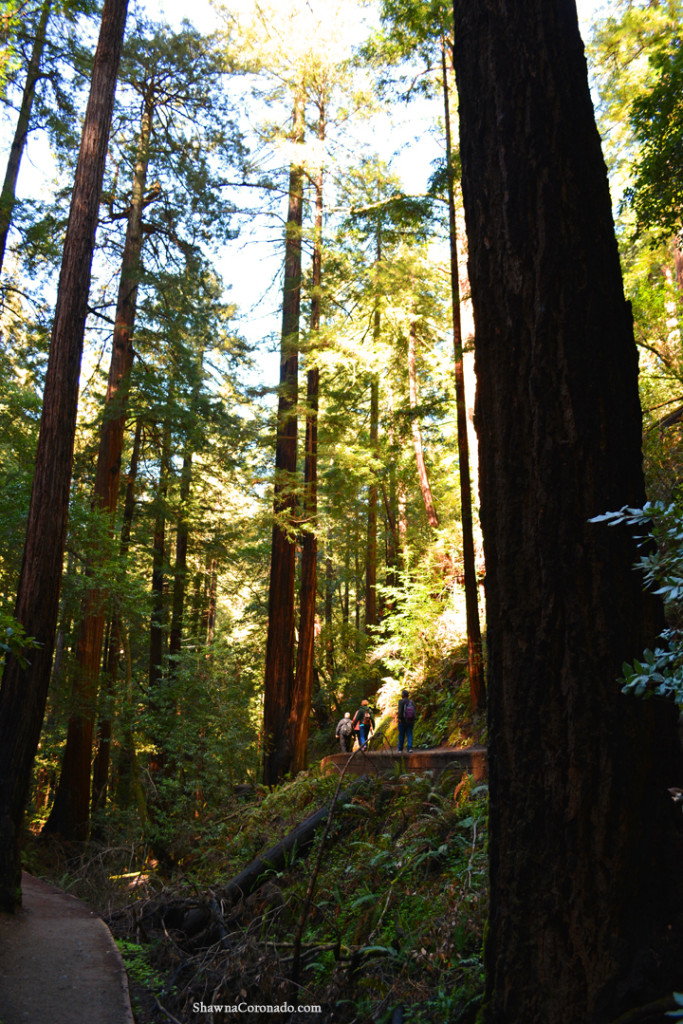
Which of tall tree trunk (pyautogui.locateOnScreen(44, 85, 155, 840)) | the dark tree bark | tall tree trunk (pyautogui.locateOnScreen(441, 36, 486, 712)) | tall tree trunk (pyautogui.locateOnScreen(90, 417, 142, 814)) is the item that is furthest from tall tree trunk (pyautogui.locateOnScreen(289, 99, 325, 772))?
the dark tree bark

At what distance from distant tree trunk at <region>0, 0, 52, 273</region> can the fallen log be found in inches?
433

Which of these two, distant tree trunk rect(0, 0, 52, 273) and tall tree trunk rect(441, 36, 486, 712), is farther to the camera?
distant tree trunk rect(0, 0, 52, 273)

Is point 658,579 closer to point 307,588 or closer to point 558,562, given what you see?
point 558,562

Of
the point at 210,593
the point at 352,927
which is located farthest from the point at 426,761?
the point at 210,593

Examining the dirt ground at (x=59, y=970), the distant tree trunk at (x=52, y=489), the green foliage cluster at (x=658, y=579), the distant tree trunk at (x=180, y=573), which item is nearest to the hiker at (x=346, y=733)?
the distant tree trunk at (x=180, y=573)

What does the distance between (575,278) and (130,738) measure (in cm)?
1941

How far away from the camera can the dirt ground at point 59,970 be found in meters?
4.75

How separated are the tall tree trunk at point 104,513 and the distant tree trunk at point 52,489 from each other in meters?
4.49

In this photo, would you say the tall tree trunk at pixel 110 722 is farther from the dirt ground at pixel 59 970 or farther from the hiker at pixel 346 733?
the dirt ground at pixel 59 970

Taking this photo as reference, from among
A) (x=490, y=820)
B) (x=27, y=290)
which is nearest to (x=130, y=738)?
(x=27, y=290)

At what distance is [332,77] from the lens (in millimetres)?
18109

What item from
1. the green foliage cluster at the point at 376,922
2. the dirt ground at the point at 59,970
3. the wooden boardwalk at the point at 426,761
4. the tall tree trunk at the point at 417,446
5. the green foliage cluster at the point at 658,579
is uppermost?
the tall tree trunk at the point at 417,446

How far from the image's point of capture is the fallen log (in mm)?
7781

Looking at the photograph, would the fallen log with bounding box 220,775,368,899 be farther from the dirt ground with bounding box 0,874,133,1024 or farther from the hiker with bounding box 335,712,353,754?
the hiker with bounding box 335,712,353,754
